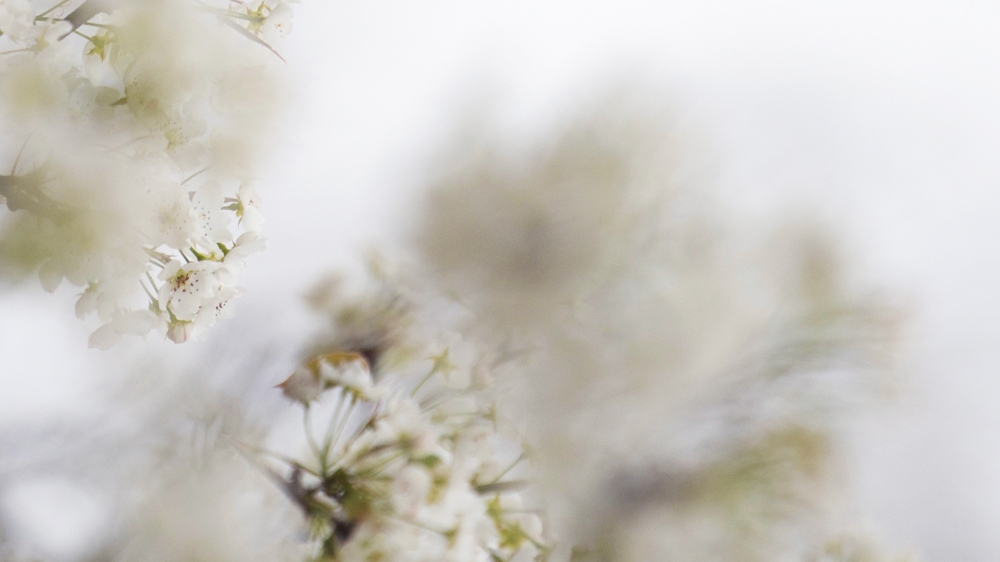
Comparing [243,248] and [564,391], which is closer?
Result: [243,248]

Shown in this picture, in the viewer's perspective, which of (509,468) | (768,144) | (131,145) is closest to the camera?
(131,145)

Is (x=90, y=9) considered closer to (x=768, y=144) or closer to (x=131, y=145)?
(x=131, y=145)

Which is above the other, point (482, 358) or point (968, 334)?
point (968, 334)

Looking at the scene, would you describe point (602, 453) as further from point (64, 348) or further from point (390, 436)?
point (64, 348)

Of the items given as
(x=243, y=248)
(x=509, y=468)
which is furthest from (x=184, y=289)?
(x=509, y=468)

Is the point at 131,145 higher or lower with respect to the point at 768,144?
lower

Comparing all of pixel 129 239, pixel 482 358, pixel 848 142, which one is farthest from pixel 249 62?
pixel 848 142
